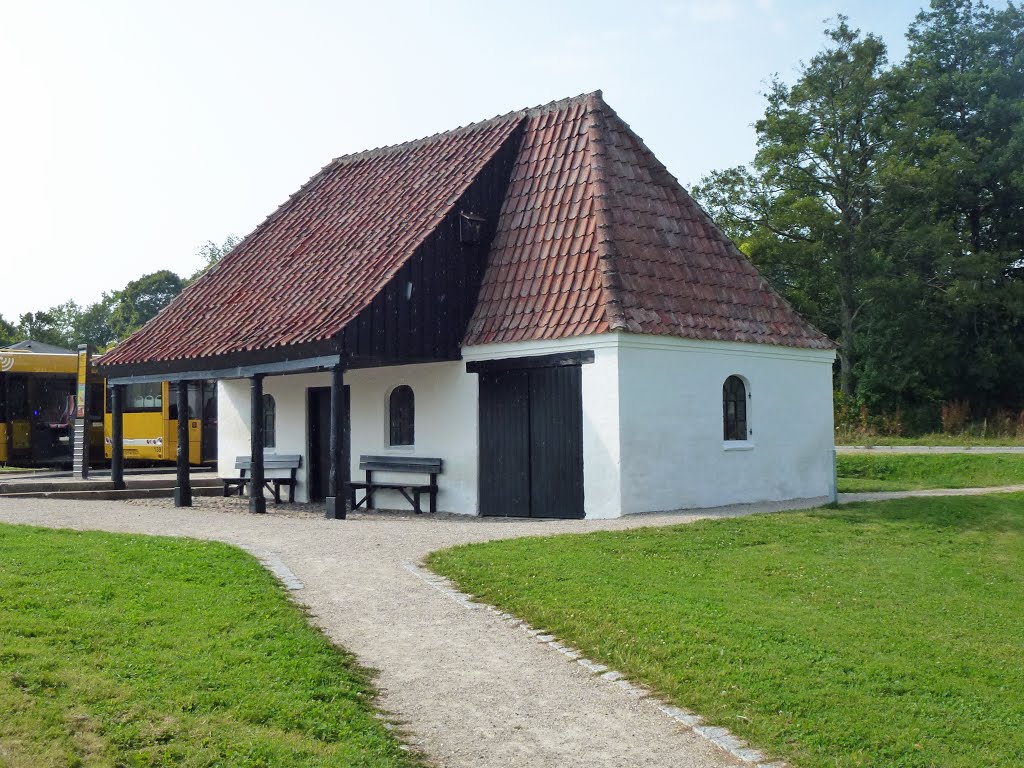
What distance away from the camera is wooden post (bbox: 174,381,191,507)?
21172 millimetres

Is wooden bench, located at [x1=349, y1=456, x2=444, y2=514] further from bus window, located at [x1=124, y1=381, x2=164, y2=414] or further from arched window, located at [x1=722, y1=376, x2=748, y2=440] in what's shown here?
bus window, located at [x1=124, y1=381, x2=164, y2=414]

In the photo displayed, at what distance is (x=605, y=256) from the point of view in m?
18.3

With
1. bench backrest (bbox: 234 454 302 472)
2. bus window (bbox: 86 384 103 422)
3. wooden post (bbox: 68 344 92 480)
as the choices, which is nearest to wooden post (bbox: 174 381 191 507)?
bench backrest (bbox: 234 454 302 472)

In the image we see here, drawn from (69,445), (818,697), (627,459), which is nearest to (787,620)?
(818,697)

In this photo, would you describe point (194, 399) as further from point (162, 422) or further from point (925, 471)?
point (925, 471)

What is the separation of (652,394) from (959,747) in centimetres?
1160

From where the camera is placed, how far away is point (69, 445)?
3259cm

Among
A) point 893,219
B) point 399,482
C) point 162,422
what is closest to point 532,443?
point 399,482

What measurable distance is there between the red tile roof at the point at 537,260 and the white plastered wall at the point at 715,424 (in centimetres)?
43

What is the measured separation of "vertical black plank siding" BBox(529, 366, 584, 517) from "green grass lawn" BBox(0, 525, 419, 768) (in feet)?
26.9

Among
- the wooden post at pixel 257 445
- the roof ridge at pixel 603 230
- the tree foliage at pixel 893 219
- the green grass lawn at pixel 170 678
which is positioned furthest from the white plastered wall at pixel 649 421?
the tree foliage at pixel 893 219

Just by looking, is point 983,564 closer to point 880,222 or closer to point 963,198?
point 880,222

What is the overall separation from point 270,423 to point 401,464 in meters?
4.67

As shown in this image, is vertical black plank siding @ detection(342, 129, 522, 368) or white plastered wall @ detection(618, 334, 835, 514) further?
vertical black plank siding @ detection(342, 129, 522, 368)
